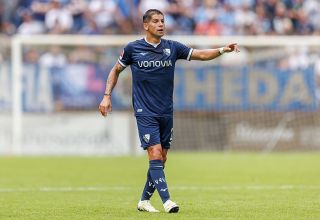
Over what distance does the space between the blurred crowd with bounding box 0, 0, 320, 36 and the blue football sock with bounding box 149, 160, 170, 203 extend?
18350 millimetres

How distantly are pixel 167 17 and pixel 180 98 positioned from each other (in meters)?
4.02

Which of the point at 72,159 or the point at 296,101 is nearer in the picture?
the point at 72,159

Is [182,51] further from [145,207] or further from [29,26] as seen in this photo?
[29,26]

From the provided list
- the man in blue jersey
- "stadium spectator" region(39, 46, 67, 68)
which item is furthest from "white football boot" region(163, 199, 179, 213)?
"stadium spectator" region(39, 46, 67, 68)

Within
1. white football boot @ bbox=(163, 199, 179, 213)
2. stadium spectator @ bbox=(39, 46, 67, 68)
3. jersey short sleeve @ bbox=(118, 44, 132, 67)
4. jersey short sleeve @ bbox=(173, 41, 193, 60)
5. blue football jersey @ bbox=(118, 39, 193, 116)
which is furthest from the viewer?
stadium spectator @ bbox=(39, 46, 67, 68)

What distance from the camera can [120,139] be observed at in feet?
91.0

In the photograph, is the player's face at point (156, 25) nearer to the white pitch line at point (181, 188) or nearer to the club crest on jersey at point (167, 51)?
the club crest on jersey at point (167, 51)

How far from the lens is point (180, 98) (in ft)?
92.5

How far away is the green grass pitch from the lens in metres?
12.1

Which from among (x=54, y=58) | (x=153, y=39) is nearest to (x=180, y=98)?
(x=54, y=58)

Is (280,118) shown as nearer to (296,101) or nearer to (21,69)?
(296,101)

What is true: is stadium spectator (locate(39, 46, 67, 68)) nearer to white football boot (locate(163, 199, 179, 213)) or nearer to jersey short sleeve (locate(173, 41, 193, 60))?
jersey short sleeve (locate(173, 41, 193, 60))

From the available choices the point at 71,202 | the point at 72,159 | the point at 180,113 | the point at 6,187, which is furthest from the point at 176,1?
the point at 71,202

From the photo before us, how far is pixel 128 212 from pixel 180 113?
1606 centimetres
